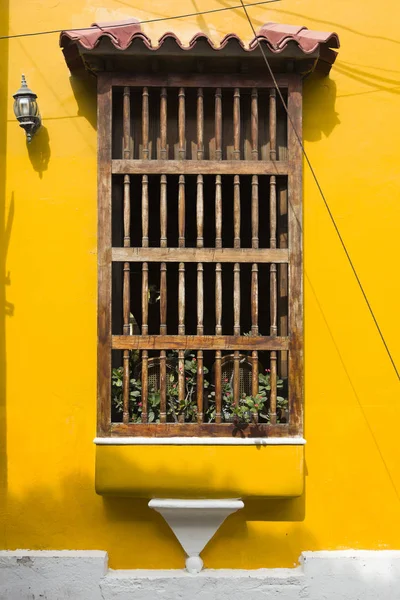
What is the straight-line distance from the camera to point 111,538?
5.00 m

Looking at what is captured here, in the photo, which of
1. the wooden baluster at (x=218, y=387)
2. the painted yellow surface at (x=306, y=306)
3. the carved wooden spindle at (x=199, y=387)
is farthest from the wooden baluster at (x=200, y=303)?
the painted yellow surface at (x=306, y=306)

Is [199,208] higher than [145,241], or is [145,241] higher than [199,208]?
[199,208]

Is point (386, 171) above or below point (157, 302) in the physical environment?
above

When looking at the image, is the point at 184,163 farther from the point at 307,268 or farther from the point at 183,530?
the point at 183,530

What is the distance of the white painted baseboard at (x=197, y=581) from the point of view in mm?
4898

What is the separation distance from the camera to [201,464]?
4777 mm

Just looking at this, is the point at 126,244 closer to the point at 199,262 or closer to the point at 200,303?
the point at 199,262

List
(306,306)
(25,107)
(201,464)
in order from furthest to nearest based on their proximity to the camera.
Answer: (306,306)
(25,107)
(201,464)

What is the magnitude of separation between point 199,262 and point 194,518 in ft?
6.12

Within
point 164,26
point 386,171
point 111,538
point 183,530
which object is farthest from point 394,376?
point 164,26

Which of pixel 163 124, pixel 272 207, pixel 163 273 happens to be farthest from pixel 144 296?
pixel 163 124

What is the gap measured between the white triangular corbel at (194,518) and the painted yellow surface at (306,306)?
123mm

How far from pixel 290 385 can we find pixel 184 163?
179cm

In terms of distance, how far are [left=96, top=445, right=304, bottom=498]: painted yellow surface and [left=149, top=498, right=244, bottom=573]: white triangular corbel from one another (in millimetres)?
103
